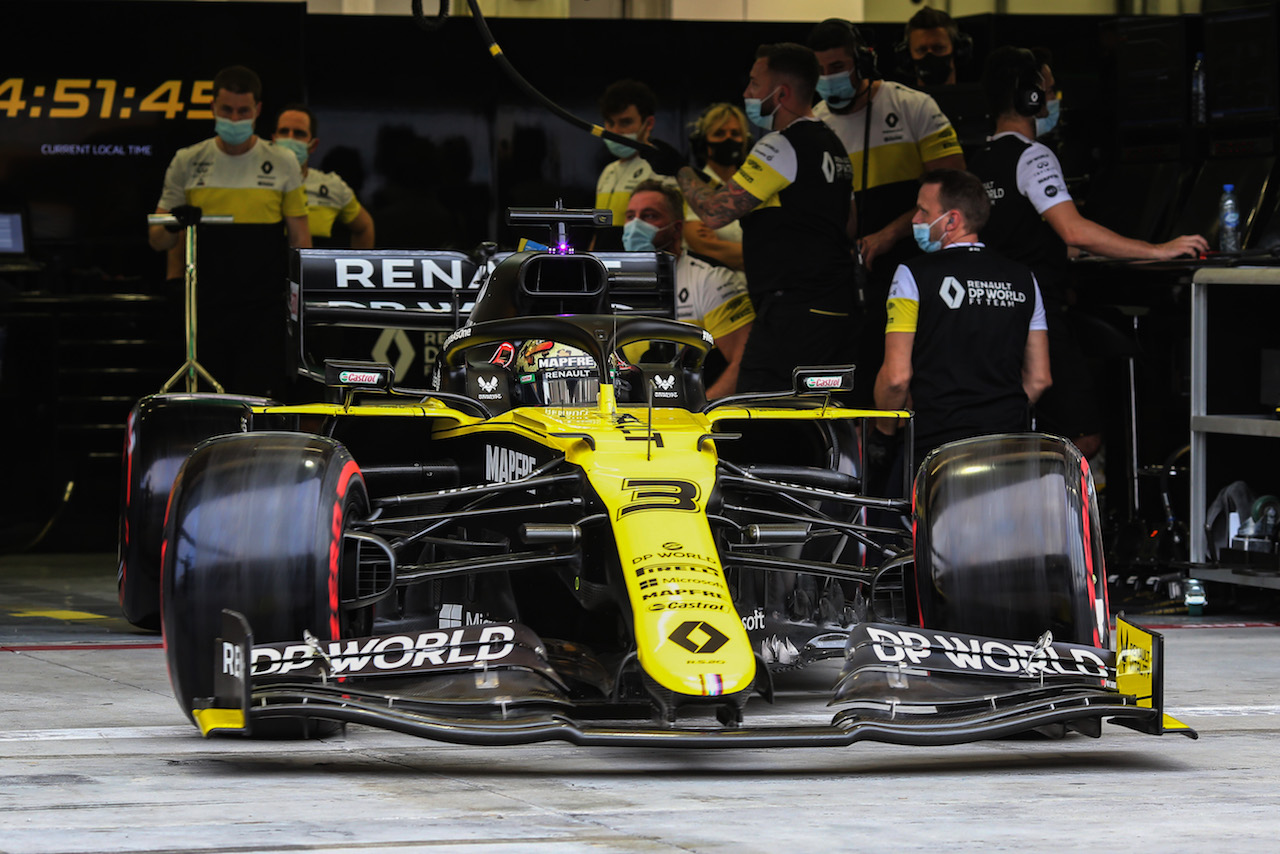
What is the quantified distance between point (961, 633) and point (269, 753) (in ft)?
6.19

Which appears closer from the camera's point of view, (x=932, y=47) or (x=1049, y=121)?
(x=1049, y=121)

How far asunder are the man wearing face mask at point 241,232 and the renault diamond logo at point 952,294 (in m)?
5.19

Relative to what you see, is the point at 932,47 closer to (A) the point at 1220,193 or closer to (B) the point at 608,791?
(A) the point at 1220,193

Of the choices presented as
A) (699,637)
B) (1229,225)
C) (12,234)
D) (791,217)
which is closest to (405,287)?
(791,217)

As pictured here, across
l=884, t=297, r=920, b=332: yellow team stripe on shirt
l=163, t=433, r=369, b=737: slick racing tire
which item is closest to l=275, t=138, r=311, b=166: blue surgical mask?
l=884, t=297, r=920, b=332: yellow team stripe on shirt

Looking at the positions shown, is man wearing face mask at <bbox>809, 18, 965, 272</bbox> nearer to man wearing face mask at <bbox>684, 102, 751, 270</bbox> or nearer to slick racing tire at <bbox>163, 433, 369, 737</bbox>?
man wearing face mask at <bbox>684, 102, 751, 270</bbox>

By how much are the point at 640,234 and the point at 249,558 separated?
599 centimetres

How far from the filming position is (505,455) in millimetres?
6367

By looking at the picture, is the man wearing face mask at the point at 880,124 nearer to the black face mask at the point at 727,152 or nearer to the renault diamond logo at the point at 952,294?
the black face mask at the point at 727,152

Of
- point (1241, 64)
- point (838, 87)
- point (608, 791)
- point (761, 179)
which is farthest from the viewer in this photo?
point (1241, 64)

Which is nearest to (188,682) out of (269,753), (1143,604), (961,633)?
(269,753)

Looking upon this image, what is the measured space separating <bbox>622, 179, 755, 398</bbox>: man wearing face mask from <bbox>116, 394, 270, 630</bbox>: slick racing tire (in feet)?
11.8

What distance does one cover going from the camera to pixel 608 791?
15.9ft

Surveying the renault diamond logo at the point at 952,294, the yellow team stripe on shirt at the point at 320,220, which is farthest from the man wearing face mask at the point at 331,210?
the renault diamond logo at the point at 952,294
